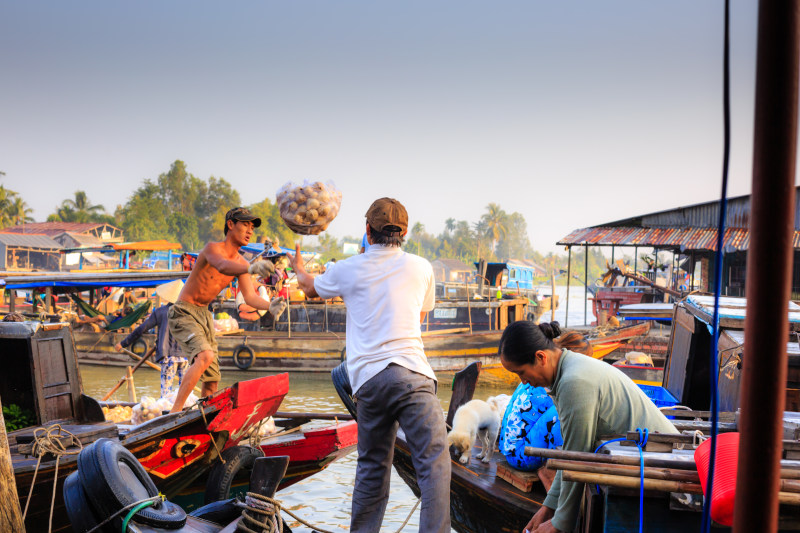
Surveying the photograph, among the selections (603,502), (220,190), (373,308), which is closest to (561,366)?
(603,502)

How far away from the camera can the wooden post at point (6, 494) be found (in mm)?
2980

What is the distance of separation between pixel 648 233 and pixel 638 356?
9.98m

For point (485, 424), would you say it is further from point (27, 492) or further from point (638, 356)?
point (638, 356)

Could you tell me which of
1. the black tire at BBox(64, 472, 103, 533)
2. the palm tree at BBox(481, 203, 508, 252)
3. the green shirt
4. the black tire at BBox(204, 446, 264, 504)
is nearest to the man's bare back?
the black tire at BBox(204, 446, 264, 504)

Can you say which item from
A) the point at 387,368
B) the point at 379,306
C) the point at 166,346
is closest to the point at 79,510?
the point at 387,368

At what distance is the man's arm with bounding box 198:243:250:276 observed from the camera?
4.89 meters

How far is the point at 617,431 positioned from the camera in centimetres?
295

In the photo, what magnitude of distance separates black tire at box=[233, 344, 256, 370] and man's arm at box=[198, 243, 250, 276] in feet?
39.9

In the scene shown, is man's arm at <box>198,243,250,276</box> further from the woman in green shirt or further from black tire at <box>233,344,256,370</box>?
black tire at <box>233,344,256,370</box>

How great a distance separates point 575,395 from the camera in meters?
2.86

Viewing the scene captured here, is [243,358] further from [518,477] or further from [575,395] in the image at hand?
[575,395]

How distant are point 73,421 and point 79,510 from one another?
126 inches

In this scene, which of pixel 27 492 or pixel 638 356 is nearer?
pixel 27 492

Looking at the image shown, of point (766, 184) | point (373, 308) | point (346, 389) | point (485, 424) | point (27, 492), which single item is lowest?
point (27, 492)
